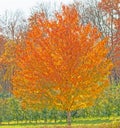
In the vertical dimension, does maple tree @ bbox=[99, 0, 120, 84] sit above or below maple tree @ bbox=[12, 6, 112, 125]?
above

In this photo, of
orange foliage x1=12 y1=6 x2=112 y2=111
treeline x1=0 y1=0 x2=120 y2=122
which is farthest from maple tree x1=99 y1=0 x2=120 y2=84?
orange foliage x1=12 y1=6 x2=112 y2=111

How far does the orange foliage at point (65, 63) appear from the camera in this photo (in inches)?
923

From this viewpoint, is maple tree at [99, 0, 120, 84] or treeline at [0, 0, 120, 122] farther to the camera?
maple tree at [99, 0, 120, 84]

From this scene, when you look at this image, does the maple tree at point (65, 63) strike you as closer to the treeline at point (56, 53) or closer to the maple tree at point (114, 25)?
the treeline at point (56, 53)

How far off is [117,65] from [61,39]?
2156 cm

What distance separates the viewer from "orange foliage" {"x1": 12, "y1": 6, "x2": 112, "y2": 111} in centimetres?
2344

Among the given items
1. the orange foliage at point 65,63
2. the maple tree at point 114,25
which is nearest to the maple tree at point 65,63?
the orange foliage at point 65,63

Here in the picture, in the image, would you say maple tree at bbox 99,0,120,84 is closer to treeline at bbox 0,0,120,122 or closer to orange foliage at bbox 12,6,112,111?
treeline at bbox 0,0,120,122

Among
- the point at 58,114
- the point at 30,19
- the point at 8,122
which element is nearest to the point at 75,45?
the point at 58,114

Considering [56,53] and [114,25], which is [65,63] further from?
[114,25]

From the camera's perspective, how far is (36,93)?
2516 cm

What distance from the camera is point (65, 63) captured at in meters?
23.4

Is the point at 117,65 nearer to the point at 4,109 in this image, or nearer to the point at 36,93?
the point at 4,109

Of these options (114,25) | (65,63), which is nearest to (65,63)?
(65,63)
